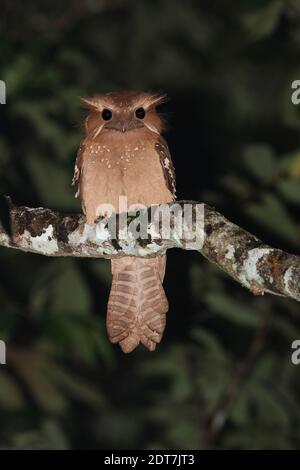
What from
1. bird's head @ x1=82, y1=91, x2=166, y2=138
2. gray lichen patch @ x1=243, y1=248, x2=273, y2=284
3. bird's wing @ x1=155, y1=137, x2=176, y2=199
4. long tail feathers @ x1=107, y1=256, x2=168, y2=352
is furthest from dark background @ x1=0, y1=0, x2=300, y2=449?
gray lichen patch @ x1=243, y1=248, x2=273, y2=284

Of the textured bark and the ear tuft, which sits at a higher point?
the ear tuft

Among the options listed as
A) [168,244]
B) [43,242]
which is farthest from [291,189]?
[43,242]

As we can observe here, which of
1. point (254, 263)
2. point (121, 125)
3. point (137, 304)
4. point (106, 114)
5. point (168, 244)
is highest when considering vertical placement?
point (106, 114)

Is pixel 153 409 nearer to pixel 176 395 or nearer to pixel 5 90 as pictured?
pixel 176 395

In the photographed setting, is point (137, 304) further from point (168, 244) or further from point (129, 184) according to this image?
point (168, 244)

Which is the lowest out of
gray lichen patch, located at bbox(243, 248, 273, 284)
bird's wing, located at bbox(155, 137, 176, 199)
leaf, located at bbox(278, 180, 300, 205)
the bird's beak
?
gray lichen patch, located at bbox(243, 248, 273, 284)

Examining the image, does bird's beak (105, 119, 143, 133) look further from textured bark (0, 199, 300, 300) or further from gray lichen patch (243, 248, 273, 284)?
gray lichen patch (243, 248, 273, 284)

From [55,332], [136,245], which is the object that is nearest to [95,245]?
[136,245]
